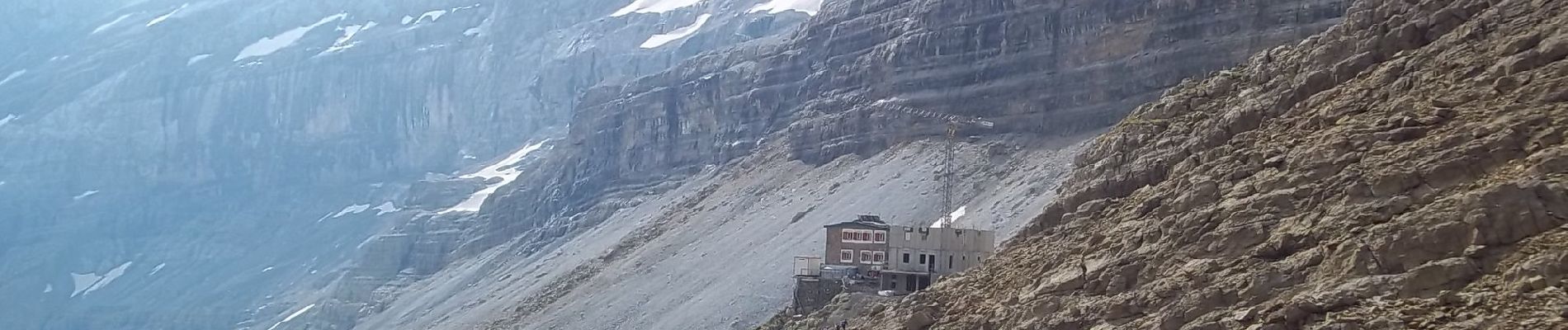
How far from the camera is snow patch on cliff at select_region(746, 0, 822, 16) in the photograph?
184 metres

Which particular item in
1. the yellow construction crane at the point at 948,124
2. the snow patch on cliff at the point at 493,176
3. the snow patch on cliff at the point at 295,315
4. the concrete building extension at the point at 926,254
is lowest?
the snow patch on cliff at the point at 295,315

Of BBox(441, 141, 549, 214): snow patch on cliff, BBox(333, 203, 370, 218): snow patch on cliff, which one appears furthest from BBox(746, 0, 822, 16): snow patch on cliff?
BBox(333, 203, 370, 218): snow patch on cliff

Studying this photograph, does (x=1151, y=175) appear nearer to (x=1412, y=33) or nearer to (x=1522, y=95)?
(x=1412, y=33)

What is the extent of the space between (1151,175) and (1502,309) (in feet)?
45.4

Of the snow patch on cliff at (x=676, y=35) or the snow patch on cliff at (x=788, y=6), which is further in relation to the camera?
the snow patch on cliff at (x=676, y=35)

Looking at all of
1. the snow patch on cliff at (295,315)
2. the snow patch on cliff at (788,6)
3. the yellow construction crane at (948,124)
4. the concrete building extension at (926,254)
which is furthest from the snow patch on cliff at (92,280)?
the concrete building extension at (926,254)

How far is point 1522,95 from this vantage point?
96.9ft

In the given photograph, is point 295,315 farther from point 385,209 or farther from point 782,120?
point 782,120

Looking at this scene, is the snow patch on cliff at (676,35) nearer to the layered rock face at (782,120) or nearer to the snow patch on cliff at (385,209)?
the snow patch on cliff at (385,209)

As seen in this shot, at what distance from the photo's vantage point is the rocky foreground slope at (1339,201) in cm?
2681

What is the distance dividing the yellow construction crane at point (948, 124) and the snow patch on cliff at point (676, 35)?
2935 inches

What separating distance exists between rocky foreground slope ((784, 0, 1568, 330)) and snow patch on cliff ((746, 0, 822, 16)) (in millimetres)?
142899

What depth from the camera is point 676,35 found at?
19688 cm

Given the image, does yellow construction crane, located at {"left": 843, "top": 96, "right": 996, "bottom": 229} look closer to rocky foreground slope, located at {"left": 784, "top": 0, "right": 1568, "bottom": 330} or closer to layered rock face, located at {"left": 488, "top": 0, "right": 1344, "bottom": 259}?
layered rock face, located at {"left": 488, "top": 0, "right": 1344, "bottom": 259}
